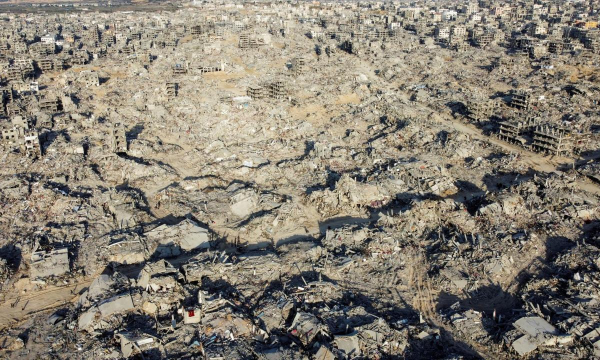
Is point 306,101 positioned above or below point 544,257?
above

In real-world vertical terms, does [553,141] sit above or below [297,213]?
above

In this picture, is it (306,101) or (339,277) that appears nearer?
(339,277)

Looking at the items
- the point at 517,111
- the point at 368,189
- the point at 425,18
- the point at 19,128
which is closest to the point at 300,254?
the point at 368,189

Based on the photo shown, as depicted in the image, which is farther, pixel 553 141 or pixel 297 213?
pixel 553 141

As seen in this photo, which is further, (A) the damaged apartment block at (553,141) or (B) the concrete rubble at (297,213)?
(A) the damaged apartment block at (553,141)

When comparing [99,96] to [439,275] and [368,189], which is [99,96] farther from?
[439,275]

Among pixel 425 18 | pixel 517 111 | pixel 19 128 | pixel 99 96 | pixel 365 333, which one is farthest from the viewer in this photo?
pixel 425 18

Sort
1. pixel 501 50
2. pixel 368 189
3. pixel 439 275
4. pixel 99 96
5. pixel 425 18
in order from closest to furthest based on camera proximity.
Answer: pixel 439 275 < pixel 368 189 < pixel 99 96 < pixel 501 50 < pixel 425 18

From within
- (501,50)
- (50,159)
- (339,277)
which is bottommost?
(339,277)

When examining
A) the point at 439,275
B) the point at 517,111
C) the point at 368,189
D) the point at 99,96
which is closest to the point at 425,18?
the point at 517,111

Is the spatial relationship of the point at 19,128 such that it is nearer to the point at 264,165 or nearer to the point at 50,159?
the point at 50,159

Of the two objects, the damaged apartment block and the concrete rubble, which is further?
the damaged apartment block
